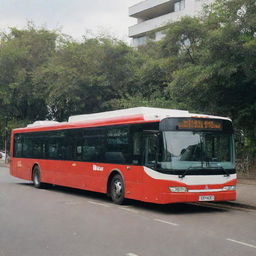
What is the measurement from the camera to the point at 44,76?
37375 mm

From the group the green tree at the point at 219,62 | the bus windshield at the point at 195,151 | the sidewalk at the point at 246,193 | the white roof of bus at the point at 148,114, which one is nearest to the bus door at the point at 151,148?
the bus windshield at the point at 195,151

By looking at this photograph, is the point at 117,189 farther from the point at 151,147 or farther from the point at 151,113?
the point at 151,113

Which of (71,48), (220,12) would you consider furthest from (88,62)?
(220,12)

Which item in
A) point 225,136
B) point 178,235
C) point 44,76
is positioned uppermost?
point 44,76

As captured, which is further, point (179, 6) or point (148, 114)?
point (179, 6)

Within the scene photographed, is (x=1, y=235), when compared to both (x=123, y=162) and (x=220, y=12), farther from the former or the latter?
(x=220, y=12)

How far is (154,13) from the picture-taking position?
5778cm

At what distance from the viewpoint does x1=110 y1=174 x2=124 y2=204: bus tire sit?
14250 millimetres

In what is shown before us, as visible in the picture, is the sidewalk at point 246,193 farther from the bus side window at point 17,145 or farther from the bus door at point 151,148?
the bus side window at point 17,145

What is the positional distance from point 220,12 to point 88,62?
1473 cm

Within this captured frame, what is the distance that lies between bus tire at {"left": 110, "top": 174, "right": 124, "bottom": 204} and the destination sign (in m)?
2.67

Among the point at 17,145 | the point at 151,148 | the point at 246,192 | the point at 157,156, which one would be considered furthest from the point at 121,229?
the point at 17,145

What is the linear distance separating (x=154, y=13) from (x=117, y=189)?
151 ft

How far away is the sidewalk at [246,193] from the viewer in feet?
46.3
